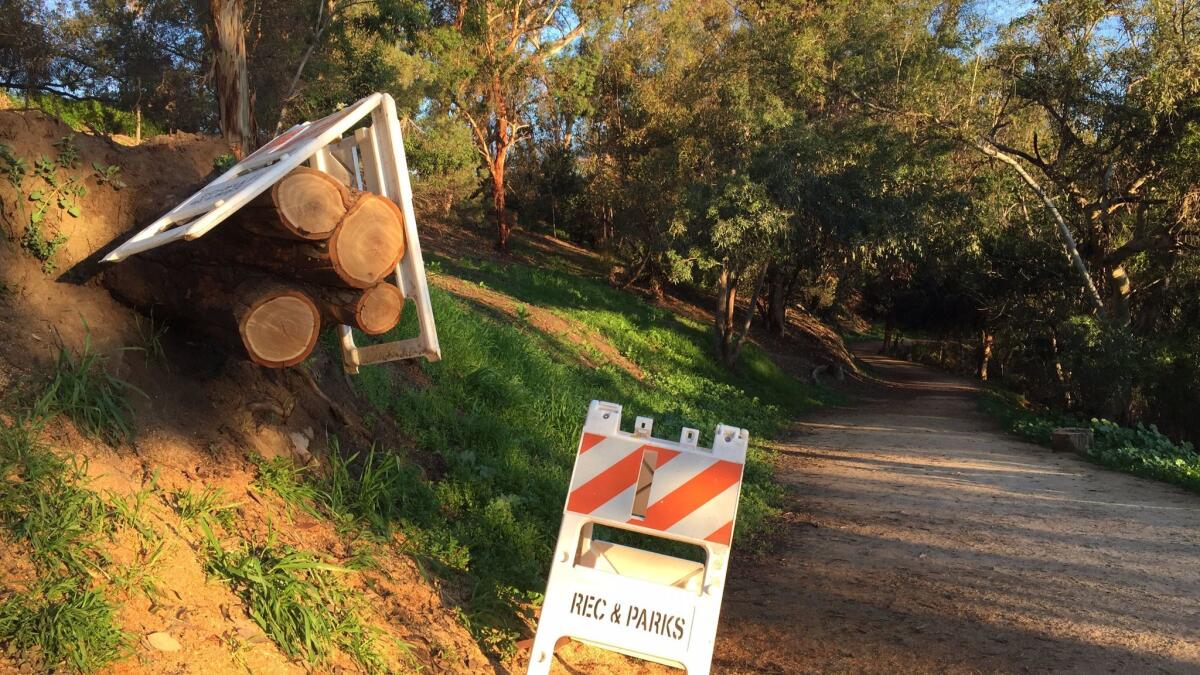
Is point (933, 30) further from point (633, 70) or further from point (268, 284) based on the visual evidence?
point (268, 284)

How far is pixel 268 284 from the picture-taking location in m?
4.62

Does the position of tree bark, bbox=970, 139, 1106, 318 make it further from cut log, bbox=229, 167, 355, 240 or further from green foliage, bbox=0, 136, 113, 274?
green foliage, bbox=0, 136, 113, 274

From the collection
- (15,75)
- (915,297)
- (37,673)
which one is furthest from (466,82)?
(37,673)

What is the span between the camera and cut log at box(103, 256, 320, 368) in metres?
4.54

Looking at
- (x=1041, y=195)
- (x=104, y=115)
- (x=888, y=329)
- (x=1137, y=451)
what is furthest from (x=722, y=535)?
(x=888, y=329)

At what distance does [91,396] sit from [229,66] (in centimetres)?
878

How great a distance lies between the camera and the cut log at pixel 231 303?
14.9 feet

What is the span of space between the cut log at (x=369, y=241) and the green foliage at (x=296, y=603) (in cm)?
137

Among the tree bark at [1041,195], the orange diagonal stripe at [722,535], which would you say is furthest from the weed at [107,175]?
the tree bark at [1041,195]

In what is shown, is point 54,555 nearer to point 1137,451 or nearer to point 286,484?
point 286,484

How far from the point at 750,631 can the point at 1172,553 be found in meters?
4.35

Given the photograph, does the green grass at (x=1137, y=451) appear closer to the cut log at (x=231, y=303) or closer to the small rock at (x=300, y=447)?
the small rock at (x=300, y=447)

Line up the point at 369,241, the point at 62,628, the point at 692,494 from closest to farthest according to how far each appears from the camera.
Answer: the point at 62,628
the point at 692,494
the point at 369,241

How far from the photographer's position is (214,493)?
4.45 metres
